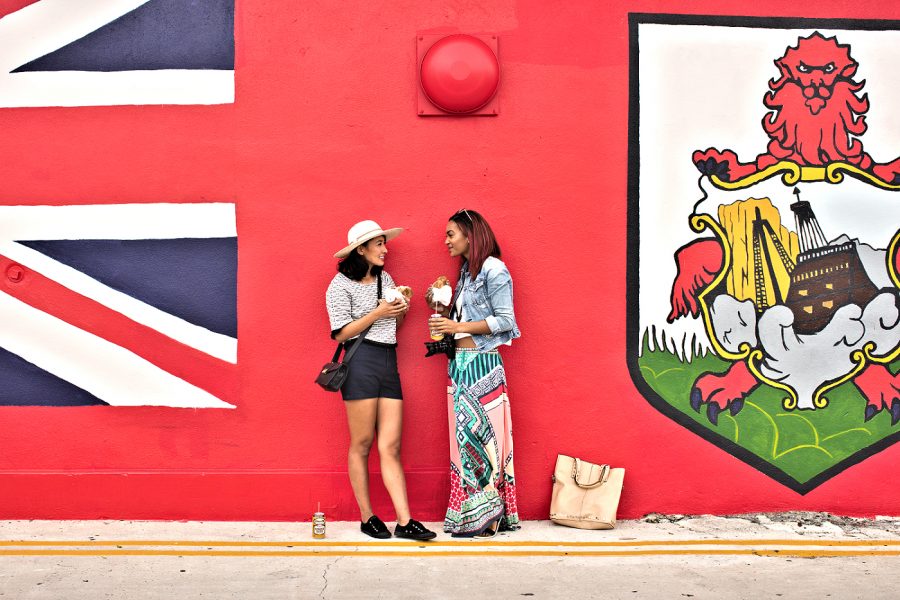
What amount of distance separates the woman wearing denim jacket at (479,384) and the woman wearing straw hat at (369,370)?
320mm

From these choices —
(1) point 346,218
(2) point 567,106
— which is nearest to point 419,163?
(1) point 346,218

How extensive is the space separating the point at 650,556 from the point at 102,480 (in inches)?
136

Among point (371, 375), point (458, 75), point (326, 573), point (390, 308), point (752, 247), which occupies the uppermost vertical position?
point (458, 75)

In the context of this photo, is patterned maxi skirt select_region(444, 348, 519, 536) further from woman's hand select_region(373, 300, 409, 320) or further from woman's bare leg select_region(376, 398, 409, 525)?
woman's hand select_region(373, 300, 409, 320)

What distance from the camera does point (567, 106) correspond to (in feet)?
20.4

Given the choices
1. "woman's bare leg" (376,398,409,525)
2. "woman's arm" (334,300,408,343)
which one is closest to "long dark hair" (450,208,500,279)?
"woman's arm" (334,300,408,343)

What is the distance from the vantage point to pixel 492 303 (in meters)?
5.85

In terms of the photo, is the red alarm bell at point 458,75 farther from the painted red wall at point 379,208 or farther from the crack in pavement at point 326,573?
the crack in pavement at point 326,573

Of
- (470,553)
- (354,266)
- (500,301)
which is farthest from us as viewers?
(354,266)

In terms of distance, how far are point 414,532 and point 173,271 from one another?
2.27 metres

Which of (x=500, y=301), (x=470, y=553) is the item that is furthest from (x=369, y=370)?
(x=470, y=553)

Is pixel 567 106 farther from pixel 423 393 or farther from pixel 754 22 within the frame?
pixel 423 393

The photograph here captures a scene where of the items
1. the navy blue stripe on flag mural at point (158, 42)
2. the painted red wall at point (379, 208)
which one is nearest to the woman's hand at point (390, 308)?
the painted red wall at point (379, 208)

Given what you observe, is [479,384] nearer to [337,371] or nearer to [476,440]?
[476,440]
